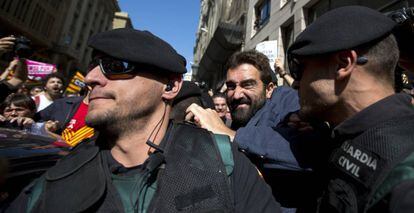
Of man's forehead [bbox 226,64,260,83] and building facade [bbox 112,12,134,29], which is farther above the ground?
building facade [bbox 112,12,134,29]

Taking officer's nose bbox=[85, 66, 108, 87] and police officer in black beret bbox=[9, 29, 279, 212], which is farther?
officer's nose bbox=[85, 66, 108, 87]

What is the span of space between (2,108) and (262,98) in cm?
370

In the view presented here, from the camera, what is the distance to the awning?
13852 millimetres

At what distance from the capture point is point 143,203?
4.50 ft

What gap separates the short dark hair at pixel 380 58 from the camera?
1.30m

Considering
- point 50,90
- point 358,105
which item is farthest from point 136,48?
point 50,90

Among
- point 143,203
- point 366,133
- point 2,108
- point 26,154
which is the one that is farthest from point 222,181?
point 2,108

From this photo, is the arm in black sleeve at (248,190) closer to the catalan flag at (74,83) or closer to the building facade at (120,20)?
the catalan flag at (74,83)

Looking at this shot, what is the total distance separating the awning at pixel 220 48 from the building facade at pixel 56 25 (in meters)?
14.4

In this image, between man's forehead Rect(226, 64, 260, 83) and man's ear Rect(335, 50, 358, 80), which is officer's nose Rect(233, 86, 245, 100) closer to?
man's forehead Rect(226, 64, 260, 83)

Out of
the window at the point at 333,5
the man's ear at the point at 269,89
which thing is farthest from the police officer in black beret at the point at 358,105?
the window at the point at 333,5

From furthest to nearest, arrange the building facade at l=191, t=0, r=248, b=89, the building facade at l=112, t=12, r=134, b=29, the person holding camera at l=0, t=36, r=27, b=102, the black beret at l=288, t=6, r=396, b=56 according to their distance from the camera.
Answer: the building facade at l=112, t=12, r=134, b=29, the building facade at l=191, t=0, r=248, b=89, the person holding camera at l=0, t=36, r=27, b=102, the black beret at l=288, t=6, r=396, b=56

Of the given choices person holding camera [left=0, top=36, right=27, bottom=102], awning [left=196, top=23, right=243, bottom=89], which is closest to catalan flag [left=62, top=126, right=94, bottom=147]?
person holding camera [left=0, top=36, right=27, bottom=102]

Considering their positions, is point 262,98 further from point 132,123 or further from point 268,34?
point 268,34
